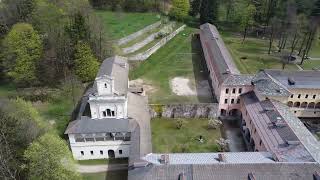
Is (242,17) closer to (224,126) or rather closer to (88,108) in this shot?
(224,126)

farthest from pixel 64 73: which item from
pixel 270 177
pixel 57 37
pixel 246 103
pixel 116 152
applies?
pixel 270 177

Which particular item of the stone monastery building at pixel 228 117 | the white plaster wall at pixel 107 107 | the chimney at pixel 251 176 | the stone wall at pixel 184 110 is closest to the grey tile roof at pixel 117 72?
the stone monastery building at pixel 228 117

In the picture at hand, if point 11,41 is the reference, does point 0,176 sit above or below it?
below

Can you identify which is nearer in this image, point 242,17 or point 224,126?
point 224,126

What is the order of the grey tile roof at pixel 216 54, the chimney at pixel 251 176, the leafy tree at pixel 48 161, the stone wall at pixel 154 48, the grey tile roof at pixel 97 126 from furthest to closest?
the stone wall at pixel 154 48 < the grey tile roof at pixel 216 54 < the grey tile roof at pixel 97 126 < the chimney at pixel 251 176 < the leafy tree at pixel 48 161

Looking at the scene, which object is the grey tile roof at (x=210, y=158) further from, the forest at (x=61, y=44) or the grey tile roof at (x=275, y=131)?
the forest at (x=61, y=44)

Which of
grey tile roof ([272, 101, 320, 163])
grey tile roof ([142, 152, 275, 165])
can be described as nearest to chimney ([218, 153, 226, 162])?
grey tile roof ([142, 152, 275, 165])

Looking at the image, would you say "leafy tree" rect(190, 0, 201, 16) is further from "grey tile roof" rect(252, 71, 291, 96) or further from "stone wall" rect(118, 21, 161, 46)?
"grey tile roof" rect(252, 71, 291, 96)

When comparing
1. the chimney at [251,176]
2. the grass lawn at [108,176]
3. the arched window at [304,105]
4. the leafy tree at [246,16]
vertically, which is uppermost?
the leafy tree at [246,16]
